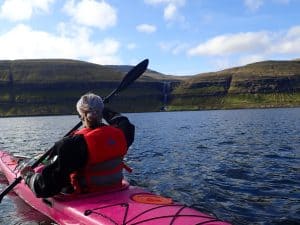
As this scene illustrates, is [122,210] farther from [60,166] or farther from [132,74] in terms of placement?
[132,74]

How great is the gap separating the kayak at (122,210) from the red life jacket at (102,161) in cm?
21

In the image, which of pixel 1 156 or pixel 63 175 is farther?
pixel 1 156

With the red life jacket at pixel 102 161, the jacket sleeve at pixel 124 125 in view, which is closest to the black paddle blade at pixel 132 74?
the jacket sleeve at pixel 124 125

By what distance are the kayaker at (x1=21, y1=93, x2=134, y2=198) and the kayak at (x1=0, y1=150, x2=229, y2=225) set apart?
0.30m

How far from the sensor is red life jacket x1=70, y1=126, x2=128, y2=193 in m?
9.14

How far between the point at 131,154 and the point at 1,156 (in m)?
10.2

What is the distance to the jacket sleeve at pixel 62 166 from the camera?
29.4ft

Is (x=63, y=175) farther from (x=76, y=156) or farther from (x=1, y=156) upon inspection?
(x=1, y=156)

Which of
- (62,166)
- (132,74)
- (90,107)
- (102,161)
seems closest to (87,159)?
(102,161)

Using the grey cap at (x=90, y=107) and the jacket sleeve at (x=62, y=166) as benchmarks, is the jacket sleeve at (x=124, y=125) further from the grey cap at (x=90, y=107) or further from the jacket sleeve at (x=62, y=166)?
the jacket sleeve at (x=62, y=166)

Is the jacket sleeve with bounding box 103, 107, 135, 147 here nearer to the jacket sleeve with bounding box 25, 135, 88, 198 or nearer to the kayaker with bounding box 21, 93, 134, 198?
the kayaker with bounding box 21, 93, 134, 198

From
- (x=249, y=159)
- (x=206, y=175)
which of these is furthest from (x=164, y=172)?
(x=249, y=159)

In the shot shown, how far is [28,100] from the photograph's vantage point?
19362 centimetres

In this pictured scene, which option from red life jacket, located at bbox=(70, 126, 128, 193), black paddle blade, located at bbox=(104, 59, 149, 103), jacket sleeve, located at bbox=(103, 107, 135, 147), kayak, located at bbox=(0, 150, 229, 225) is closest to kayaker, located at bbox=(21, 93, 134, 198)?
red life jacket, located at bbox=(70, 126, 128, 193)
